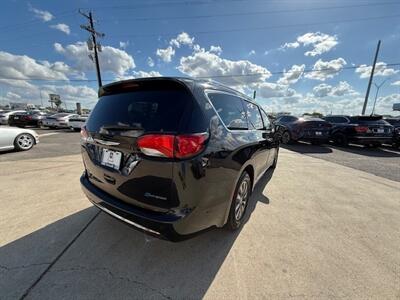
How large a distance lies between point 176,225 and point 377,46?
30911 millimetres

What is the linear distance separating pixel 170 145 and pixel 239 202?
1.48 m

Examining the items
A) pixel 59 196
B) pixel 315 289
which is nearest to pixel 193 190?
pixel 315 289

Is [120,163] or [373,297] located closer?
[373,297]

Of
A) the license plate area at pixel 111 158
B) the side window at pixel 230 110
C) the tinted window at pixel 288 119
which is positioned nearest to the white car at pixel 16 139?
the license plate area at pixel 111 158

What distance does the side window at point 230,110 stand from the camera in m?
2.14

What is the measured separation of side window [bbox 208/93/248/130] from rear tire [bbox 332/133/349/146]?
33.5ft

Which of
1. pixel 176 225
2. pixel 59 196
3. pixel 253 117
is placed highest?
pixel 253 117

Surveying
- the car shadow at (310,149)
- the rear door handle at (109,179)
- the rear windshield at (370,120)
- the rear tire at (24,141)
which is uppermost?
the rear windshield at (370,120)

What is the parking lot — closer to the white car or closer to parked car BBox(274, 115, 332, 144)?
the white car

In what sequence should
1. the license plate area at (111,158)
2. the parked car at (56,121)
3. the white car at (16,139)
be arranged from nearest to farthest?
the license plate area at (111,158) < the white car at (16,139) < the parked car at (56,121)

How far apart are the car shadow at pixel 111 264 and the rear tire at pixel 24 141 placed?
627 cm

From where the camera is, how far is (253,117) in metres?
3.32

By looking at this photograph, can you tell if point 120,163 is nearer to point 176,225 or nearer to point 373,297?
point 176,225

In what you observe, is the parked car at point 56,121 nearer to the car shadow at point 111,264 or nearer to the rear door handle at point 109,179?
the car shadow at point 111,264
